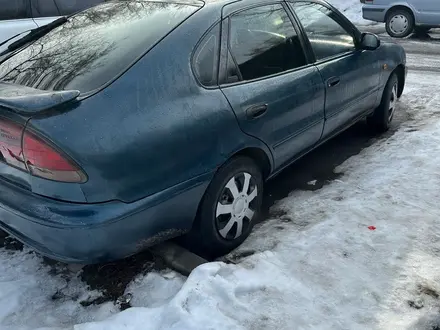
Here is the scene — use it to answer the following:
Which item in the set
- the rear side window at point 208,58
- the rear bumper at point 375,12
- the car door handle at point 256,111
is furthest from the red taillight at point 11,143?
the rear bumper at point 375,12

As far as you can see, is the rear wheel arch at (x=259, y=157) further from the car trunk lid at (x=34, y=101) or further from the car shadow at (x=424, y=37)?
the car shadow at (x=424, y=37)

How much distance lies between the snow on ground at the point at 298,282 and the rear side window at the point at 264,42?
1.09 meters

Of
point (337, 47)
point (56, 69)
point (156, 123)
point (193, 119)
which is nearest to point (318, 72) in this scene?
point (337, 47)

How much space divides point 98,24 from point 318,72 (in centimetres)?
169

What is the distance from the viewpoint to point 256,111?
3232 millimetres

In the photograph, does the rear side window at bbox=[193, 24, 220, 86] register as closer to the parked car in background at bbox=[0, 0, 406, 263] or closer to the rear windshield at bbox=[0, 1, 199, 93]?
the parked car in background at bbox=[0, 0, 406, 263]

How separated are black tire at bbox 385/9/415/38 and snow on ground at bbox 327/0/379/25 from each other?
96.0 inches

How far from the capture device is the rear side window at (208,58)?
294 cm

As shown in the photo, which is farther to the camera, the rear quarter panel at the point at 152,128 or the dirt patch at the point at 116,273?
the dirt patch at the point at 116,273

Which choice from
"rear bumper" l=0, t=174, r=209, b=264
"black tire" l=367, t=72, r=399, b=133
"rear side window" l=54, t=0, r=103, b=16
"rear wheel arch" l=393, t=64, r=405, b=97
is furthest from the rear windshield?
"rear side window" l=54, t=0, r=103, b=16

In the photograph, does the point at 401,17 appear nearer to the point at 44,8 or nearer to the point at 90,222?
the point at 44,8

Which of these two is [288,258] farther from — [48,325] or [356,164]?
[356,164]

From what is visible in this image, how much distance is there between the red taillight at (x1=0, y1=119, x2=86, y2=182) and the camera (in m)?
2.44

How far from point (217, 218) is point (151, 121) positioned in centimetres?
83
